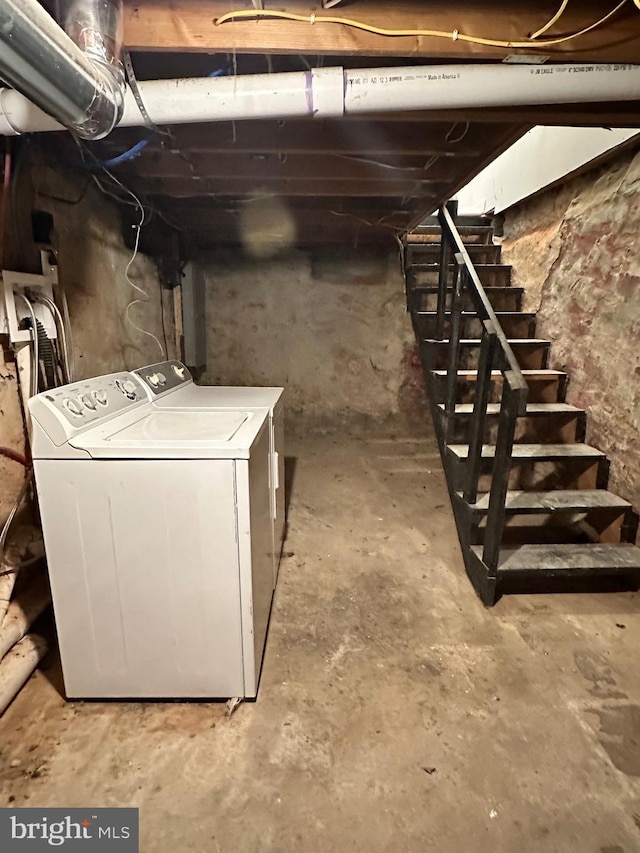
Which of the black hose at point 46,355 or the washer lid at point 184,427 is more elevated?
the black hose at point 46,355

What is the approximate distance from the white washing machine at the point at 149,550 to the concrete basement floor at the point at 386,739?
0.15 m

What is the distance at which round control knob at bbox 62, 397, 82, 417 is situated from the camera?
134 centimetres

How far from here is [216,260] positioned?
3.85 meters

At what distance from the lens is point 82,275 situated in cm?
206

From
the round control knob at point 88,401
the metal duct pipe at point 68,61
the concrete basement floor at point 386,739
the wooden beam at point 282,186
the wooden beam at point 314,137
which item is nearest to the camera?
the metal duct pipe at point 68,61

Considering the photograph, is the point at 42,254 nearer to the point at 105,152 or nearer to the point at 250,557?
the point at 105,152

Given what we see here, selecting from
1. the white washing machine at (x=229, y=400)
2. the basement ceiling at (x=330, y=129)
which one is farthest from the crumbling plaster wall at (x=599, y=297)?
the white washing machine at (x=229, y=400)

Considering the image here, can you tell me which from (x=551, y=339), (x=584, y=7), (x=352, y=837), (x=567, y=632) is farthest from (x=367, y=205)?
(x=352, y=837)

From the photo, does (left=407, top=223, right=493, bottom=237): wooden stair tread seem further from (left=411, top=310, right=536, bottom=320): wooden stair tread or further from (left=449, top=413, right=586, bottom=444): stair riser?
(left=449, top=413, right=586, bottom=444): stair riser

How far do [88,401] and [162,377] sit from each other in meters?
0.74

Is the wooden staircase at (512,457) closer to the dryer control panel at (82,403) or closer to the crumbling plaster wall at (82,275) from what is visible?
the dryer control panel at (82,403)

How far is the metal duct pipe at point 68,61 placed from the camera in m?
0.83

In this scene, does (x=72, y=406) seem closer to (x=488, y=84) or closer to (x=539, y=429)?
(x=488, y=84)

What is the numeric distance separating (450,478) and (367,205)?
177cm
